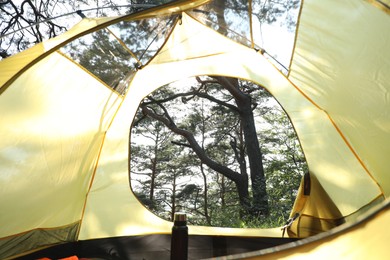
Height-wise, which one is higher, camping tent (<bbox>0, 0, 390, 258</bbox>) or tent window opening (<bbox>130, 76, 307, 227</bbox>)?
tent window opening (<bbox>130, 76, 307, 227</bbox>)

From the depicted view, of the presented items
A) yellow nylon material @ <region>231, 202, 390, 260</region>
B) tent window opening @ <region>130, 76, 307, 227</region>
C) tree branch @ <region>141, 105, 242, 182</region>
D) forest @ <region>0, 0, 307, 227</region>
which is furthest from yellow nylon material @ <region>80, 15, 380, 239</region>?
tree branch @ <region>141, 105, 242, 182</region>

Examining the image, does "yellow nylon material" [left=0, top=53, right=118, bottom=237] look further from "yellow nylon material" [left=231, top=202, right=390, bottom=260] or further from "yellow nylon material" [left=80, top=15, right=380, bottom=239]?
"yellow nylon material" [left=231, top=202, right=390, bottom=260]

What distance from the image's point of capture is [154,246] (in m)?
2.11

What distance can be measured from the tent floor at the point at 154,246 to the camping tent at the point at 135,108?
0.04 metres

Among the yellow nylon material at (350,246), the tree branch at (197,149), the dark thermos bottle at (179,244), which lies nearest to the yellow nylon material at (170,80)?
the dark thermos bottle at (179,244)

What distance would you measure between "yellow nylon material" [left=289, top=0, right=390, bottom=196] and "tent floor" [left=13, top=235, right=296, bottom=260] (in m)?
0.60

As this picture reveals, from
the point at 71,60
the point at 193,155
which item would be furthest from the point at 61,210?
the point at 193,155

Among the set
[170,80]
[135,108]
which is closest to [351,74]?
[170,80]

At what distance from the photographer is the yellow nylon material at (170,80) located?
206cm

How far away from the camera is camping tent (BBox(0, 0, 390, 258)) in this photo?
1.47 m

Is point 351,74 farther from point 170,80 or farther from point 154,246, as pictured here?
point 154,246

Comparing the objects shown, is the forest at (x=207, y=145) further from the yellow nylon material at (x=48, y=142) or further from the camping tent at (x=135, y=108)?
the yellow nylon material at (x=48, y=142)

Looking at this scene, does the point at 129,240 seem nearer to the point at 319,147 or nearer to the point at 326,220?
the point at 326,220

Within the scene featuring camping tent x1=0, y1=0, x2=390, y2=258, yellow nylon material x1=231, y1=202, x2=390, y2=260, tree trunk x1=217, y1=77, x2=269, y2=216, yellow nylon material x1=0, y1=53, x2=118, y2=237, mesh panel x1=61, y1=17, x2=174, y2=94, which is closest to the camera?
yellow nylon material x1=231, y1=202, x2=390, y2=260
